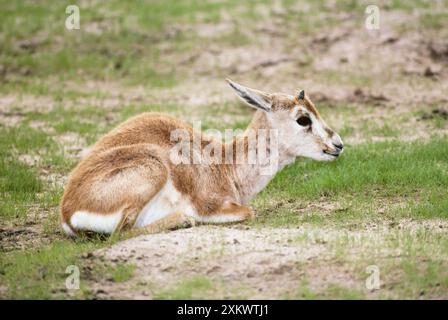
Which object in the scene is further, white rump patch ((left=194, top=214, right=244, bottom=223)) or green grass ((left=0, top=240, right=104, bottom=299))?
→ white rump patch ((left=194, top=214, right=244, bottom=223))

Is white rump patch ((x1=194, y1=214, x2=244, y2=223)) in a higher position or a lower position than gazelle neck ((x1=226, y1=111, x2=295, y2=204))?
lower

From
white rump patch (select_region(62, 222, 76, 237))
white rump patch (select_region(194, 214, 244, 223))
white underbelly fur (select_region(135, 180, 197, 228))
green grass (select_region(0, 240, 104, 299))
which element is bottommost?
green grass (select_region(0, 240, 104, 299))

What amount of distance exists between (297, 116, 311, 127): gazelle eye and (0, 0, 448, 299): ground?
3.36ft

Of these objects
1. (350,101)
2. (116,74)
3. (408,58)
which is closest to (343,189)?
(350,101)

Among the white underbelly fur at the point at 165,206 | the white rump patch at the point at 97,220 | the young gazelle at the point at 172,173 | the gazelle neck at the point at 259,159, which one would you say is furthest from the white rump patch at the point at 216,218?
the white rump patch at the point at 97,220

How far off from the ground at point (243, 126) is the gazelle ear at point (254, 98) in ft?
4.13

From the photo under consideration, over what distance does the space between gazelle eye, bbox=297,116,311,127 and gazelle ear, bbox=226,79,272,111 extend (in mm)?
369

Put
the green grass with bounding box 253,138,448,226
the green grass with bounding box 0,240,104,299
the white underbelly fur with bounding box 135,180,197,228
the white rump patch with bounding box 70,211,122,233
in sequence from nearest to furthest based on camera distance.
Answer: the green grass with bounding box 0,240,104,299 → the white rump patch with bounding box 70,211,122,233 → the white underbelly fur with bounding box 135,180,197,228 → the green grass with bounding box 253,138,448,226

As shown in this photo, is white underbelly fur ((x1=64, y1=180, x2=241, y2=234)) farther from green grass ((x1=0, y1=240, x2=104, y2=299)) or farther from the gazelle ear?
the gazelle ear

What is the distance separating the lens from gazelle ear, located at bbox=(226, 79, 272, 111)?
370 inches

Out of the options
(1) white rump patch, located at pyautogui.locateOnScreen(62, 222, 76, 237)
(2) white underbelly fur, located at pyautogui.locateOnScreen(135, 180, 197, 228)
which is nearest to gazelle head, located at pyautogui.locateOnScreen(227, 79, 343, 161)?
(2) white underbelly fur, located at pyautogui.locateOnScreen(135, 180, 197, 228)

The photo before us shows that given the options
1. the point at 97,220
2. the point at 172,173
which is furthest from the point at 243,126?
the point at 97,220

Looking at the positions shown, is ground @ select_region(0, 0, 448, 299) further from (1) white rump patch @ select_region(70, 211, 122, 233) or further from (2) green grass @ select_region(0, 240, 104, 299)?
(1) white rump patch @ select_region(70, 211, 122, 233)

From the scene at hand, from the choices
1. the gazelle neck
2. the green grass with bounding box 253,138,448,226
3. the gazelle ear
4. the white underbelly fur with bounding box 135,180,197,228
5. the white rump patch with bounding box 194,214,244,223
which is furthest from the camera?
the gazelle neck
